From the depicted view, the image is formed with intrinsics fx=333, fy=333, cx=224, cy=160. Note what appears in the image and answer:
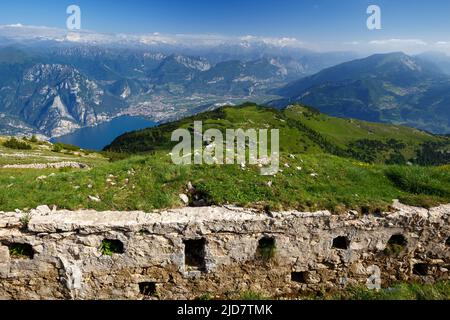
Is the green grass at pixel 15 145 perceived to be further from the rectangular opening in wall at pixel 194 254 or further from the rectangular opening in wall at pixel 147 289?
the rectangular opening in wall at pixel 194 254

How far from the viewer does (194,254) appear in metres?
13.2

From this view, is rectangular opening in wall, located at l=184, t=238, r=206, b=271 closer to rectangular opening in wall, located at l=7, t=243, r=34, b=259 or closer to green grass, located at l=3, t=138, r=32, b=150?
rectangular opening in wall, located at l=7, t=243, r=34, b=259

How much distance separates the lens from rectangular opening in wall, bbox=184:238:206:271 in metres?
13.1

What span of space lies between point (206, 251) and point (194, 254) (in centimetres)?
81

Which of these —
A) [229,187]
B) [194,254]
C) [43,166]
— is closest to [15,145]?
[43,166]

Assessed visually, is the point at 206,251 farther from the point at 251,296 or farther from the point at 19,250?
the point at 19,250

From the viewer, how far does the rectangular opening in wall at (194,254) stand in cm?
1306

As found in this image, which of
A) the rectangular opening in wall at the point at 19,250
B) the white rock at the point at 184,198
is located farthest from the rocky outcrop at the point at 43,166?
the white rock at the point at 184,198

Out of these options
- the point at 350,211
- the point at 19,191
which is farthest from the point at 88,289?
the point at 350,211

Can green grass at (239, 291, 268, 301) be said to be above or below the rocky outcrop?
below

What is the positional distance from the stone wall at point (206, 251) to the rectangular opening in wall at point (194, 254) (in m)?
0.04

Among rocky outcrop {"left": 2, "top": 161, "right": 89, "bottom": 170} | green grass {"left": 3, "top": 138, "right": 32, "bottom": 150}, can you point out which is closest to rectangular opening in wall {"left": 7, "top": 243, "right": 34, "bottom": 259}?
rocky outcrop {"left": 2, "top": 161, "right": 89, "bottom": 170}

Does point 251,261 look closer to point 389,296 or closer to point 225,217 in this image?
point 225,217

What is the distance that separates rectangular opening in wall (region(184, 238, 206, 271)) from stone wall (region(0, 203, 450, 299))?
0.04m
